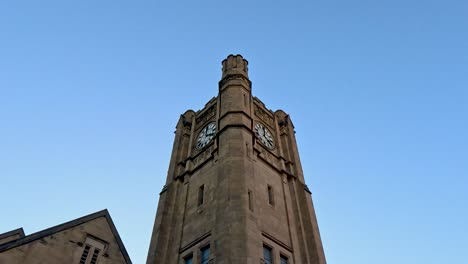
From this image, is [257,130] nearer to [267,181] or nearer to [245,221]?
[267,181]

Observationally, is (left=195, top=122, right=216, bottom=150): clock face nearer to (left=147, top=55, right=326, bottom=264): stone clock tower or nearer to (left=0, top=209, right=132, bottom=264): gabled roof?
(left=147, top=55, right=326, bottom=264): stone clock tower

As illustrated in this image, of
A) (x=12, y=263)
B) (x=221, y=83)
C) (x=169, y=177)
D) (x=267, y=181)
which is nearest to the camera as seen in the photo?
(x=12, y=263)

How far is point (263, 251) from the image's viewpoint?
26.4 metres

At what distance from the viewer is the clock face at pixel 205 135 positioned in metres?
37.4

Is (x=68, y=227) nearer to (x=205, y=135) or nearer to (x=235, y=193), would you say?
(x=235, y=193)

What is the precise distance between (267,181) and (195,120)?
41.1ft

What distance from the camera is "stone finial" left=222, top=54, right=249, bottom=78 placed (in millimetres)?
41000

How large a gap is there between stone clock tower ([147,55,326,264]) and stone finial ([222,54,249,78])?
0.16 metres

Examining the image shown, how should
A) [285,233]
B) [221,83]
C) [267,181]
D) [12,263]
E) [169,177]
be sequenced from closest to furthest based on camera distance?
1. [12,263]
2. [285,233]
3. [267,181]
4. [169,177]
5. [221,83]

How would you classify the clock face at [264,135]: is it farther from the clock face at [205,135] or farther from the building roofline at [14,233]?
the building roofline at [14,233]

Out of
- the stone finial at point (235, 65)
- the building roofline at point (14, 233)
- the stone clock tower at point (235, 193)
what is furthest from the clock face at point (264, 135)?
the building roofline at point (14, 233)

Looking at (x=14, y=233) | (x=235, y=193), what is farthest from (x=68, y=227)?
(x=235, y=193)

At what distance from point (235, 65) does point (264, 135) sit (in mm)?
8074

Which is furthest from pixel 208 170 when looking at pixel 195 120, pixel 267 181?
pixel 195 120
